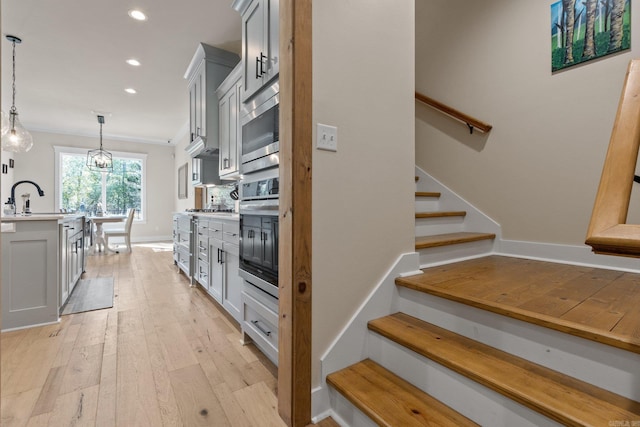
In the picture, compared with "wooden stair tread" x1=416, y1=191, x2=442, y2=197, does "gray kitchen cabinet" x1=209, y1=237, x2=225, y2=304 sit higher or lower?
lower

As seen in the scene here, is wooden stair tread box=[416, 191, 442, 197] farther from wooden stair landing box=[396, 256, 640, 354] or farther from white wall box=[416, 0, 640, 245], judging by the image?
wooden stair landing box=[396, 256, 640, 354]

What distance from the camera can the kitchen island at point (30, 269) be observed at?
2.38 m

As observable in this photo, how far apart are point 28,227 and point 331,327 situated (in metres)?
2.61

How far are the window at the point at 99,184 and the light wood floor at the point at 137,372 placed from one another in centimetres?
570

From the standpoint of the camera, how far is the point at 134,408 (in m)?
1.53

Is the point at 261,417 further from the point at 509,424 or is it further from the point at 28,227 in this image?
the point at 28,227

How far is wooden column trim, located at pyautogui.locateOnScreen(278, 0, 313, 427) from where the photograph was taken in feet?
4.49

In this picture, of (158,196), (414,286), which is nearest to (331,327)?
(414,286)

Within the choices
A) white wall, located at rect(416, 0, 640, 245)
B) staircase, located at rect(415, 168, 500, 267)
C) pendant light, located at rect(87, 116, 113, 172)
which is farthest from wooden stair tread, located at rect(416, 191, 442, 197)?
pendant light, located at rect(87, 116, 113, 172)

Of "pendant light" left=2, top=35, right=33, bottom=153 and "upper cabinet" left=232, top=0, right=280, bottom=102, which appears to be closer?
"upper cabinet" left=232, top=0, right=280, bottom=102

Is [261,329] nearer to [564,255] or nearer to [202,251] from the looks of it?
[202,251]

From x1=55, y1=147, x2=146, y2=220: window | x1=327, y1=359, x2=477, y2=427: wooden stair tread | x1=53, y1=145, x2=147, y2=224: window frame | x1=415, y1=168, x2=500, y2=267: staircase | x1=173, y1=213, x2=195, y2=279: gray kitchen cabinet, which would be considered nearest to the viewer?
x1=327, y1=359, x2=477, y2=427: wooden stair tread

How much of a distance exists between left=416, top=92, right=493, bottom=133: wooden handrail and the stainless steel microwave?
183 cm

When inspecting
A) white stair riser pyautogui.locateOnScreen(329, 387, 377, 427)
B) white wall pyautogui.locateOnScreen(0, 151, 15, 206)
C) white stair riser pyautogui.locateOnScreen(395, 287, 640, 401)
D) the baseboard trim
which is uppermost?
white wall pyautogui.locateOnScreen(0, 151, 15, 206)
